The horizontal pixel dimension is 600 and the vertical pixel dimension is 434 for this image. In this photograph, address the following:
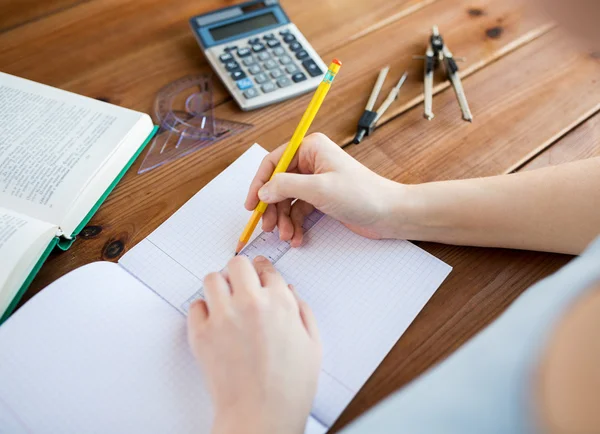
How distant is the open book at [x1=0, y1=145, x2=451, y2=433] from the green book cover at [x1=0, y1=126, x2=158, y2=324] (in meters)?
0.04

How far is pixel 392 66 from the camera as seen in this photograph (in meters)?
0.81

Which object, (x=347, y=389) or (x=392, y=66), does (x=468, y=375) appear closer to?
(x=347, y=389)

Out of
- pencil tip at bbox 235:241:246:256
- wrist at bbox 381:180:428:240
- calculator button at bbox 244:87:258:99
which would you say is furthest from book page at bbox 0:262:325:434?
calculator button at bbox 244:87:258:99

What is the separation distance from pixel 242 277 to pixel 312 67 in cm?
40

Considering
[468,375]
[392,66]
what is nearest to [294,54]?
[392,66]

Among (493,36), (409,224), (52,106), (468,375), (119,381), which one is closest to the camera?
(468,375)

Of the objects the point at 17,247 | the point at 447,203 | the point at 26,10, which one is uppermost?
the point at 26,10

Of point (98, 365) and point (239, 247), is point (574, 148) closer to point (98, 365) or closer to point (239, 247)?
point (239, 247)

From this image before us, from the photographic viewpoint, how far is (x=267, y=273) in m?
0.54

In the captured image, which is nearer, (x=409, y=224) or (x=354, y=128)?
(x=409, y=224)

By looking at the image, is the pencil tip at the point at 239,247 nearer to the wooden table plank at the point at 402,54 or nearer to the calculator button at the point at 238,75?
the wooden table plank at the point at 402,54

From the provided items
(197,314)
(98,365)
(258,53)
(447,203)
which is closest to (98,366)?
(98,365)

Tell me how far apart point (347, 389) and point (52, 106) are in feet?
1.85

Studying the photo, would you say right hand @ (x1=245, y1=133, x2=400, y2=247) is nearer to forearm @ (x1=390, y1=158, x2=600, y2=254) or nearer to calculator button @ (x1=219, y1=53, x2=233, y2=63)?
forearm @ (x1=390, y1=158, x2=600, y2=254)
